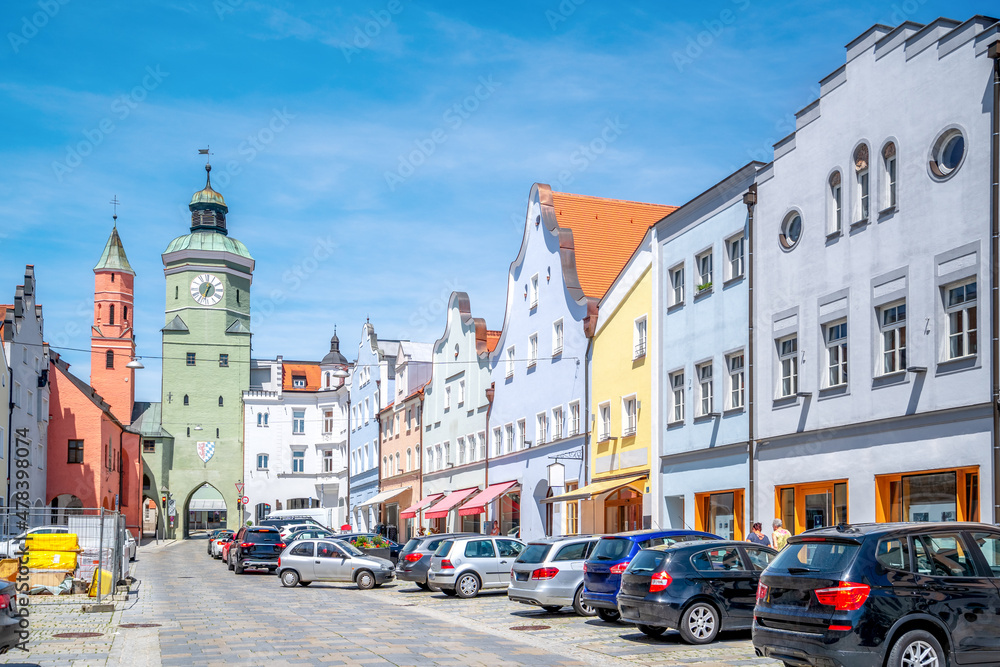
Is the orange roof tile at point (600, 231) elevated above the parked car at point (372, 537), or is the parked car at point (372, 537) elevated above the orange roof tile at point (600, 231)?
the orange roof tile at point (600, 231)

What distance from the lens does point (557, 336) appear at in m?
39.4

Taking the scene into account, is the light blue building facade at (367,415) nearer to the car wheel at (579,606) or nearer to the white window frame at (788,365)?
the white window frame at (788,365)

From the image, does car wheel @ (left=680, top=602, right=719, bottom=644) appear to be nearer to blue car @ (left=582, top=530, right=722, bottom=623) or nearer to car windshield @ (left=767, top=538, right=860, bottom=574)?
blue car @ (left=582, top=530, right=722, bottom=623)

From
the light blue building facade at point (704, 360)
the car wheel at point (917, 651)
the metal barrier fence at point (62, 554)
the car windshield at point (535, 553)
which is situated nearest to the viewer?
the car wheel at point (917, 651)

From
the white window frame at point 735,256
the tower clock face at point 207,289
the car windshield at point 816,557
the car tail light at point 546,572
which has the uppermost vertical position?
the tower clock face at point 207,289

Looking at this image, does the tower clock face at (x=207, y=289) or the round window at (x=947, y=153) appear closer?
the round window at (x=947, y=153)

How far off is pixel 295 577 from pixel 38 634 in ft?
42.7

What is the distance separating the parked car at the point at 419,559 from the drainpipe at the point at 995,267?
12.4 metres

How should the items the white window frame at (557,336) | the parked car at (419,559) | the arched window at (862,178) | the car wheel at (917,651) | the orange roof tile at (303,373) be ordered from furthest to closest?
the orange roof tile at (303,373) → the white window frame at (557,336) → the parked car at (419,559) → the arched window at (862,178) → the car wheel at (917,651)

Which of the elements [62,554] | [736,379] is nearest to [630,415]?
[736,379]

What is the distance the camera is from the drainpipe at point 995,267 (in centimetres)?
1814

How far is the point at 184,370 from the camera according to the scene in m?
102

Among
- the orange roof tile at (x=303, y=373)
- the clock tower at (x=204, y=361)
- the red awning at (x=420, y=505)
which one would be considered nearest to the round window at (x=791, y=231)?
the red awning at (x=420, y=505)

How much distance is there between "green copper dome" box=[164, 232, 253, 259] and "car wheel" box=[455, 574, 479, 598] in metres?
83.8
